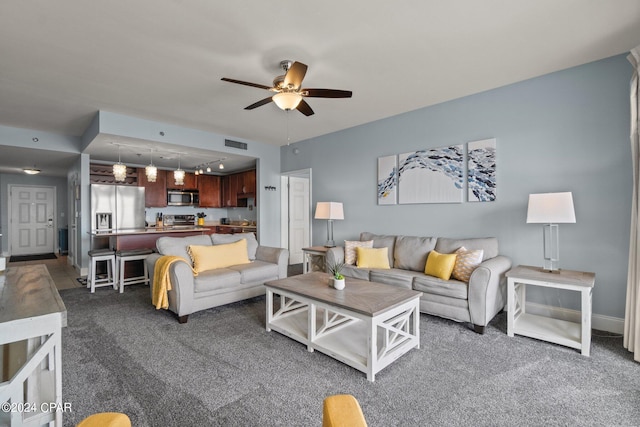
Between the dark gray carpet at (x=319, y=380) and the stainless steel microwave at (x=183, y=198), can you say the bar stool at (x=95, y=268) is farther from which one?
the stainless steel microwave at (x=183, y=198)

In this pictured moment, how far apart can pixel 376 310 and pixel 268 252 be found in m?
2.45

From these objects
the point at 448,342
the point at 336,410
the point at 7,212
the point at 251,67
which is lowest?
the point at 448,342

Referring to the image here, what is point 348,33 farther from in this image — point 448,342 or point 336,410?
point 448,342

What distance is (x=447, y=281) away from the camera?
3.21m

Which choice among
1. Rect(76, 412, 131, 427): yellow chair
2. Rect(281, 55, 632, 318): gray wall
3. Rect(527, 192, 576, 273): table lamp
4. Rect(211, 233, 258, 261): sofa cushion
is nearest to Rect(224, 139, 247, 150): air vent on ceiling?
Rect(211, 233, 258, 261): sofa cushion

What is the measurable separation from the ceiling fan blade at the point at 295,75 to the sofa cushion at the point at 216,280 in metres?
2.24

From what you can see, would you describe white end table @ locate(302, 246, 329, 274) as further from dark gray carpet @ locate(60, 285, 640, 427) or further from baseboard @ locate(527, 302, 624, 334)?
baseboard @ locate(527, 302, 624, 334)

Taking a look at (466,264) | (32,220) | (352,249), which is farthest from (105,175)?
(466,264)

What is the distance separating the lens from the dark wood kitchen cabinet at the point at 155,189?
23.9 ft

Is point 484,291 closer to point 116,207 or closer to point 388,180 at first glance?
point 388,180

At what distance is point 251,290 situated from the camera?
12.7 ft

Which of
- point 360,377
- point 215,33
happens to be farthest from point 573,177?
point 215,33

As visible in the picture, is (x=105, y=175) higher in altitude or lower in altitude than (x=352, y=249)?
higher

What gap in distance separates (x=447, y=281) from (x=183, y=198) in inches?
277
